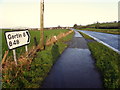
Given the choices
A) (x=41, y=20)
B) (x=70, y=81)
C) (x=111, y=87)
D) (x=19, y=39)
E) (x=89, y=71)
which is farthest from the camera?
(x=41, y=20)

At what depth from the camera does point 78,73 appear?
14.3ft

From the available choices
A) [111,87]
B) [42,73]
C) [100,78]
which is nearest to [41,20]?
[42,73]

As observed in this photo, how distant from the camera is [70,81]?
145 inches

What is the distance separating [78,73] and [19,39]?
2.86m

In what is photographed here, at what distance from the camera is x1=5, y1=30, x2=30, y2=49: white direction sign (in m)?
3.64

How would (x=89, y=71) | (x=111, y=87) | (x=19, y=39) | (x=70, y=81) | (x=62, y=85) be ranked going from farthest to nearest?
(x=89, y=71) < (x=19, y=39) < (x=70, y=81) < (x=62, y=85) < (x=111, y=87)

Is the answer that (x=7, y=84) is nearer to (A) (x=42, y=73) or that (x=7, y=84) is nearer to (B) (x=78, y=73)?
(A) (x=42, y=73)

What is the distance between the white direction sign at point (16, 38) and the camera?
3.64m

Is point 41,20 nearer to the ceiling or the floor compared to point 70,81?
nearer to the ceiling

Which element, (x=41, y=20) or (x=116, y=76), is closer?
(x=116, y=76)

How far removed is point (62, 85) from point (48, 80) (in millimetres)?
636

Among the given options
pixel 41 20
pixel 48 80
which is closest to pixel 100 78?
pixel 48 80

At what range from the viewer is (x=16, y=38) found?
13.2 feet

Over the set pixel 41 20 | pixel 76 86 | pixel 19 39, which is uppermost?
pixel 41 20
